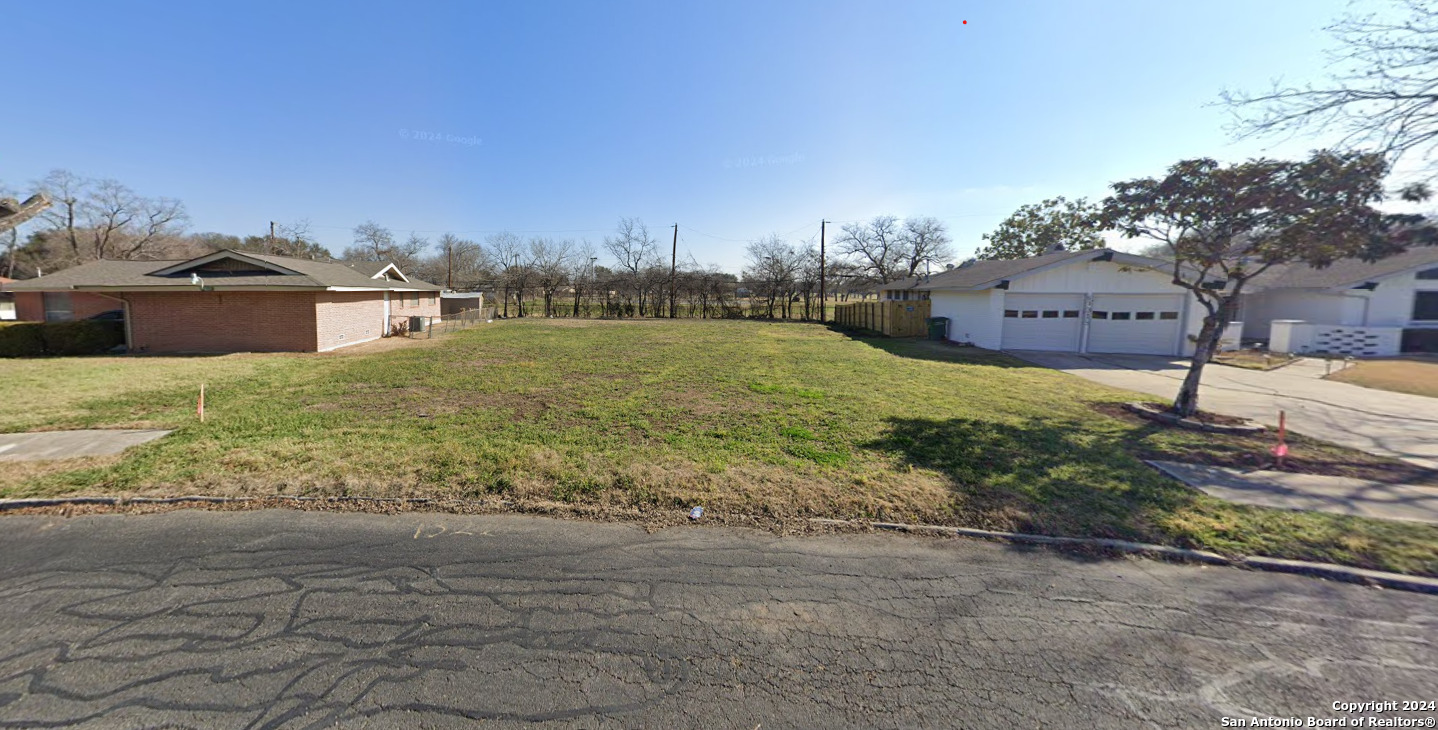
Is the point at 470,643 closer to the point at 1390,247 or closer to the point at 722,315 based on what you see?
the point at 1390,247

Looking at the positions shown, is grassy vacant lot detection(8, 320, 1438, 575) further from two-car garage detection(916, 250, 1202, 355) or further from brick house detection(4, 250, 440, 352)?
two-car garage detection(916, 250, 1202, 355)

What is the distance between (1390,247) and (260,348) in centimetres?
2506

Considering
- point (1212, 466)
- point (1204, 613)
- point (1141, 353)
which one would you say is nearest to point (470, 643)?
point (1204, 613)

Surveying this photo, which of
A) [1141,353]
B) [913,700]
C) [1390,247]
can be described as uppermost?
[1390,247]

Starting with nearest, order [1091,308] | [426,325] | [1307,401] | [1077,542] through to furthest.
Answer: [1077,542], [1307,401], [1091,308], [426,325]

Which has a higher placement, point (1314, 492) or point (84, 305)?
point (84, 305)

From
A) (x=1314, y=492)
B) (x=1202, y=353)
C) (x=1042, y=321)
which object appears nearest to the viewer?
(x=1314, y=492)

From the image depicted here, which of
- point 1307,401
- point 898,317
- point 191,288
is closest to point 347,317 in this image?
point 191,288

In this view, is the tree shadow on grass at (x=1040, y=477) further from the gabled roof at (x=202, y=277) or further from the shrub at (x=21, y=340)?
the shrub at (x=21, y=340)

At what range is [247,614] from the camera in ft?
9.50

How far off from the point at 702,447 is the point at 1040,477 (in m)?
3.78

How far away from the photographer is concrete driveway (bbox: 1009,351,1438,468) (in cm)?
687

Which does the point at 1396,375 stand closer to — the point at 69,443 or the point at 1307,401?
the point at 1307,401

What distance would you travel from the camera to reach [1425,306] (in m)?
15.6
